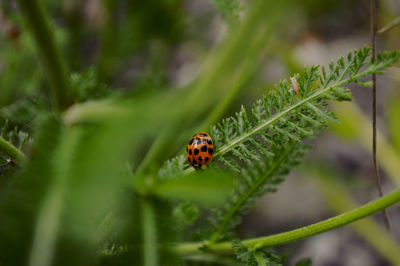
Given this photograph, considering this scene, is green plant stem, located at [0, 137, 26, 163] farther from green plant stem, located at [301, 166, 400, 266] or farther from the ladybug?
green plant stem, located at [301, 166, 400, 266]

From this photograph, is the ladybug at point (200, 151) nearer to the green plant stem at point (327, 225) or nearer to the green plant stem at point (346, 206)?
the green plant stem at point (327, 225)

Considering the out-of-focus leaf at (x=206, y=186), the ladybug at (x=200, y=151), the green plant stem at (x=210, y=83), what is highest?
the green plant stem at (x=210, y=83)

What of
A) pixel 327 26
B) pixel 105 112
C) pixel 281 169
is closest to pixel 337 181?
pixel 327 26

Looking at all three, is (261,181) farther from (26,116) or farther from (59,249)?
(26,116)

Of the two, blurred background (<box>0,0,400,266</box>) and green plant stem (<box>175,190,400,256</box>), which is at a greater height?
blurred background (<box>0,0,400,266</box>)

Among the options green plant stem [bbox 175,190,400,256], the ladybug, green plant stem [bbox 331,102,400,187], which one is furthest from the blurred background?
green plant stem [bbox 175,190,400,256]

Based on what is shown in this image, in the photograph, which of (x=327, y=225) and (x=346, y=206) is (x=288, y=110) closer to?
(x=327, y=225)

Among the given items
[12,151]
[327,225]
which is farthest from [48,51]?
[327,225]

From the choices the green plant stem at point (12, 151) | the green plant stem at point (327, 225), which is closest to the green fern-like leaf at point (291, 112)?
the green plant stem at point (327, 225)
